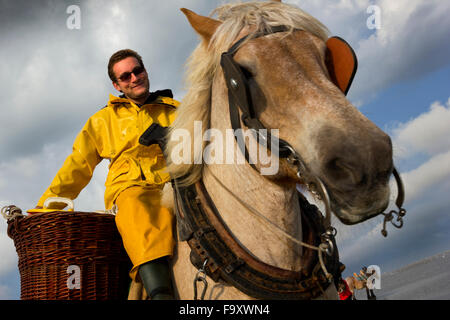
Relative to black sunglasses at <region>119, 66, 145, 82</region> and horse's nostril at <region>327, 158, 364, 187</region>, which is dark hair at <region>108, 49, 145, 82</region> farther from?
horse's nostril at <region>327, 158, 364, 187</region>

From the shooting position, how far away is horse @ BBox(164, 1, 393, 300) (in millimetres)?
1581

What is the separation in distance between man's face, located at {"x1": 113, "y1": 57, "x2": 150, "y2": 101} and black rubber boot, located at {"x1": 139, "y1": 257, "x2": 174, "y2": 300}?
1590mm

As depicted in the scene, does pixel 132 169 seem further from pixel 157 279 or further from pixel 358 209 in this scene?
Answer: pixel 358 209

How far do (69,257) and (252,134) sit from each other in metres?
1.53

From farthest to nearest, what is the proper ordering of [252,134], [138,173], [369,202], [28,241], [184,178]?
[138,173] → [28,241] → [184,178] → [252,134] → [369,202]

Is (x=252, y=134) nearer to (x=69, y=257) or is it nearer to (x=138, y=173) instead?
(x=138, y=173)

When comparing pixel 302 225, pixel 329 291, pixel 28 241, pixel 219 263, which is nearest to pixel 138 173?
pixel 28 241

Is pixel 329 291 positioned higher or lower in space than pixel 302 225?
lower

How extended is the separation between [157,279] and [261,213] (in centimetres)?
74

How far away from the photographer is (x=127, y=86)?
125 inches

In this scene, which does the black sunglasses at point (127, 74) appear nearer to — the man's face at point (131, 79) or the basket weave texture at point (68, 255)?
the man's face at point (131, 79)

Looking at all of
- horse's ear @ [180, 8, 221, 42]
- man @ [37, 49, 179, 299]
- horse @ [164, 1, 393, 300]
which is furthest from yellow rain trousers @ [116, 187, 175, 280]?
horse's ear @ [180, 8, 221, 42]

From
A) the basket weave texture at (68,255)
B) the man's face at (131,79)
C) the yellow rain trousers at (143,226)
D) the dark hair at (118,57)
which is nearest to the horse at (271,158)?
the yellow rain trousers at (143,226)

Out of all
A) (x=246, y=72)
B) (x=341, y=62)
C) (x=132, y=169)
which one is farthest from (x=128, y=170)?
(x=341, y=62)
